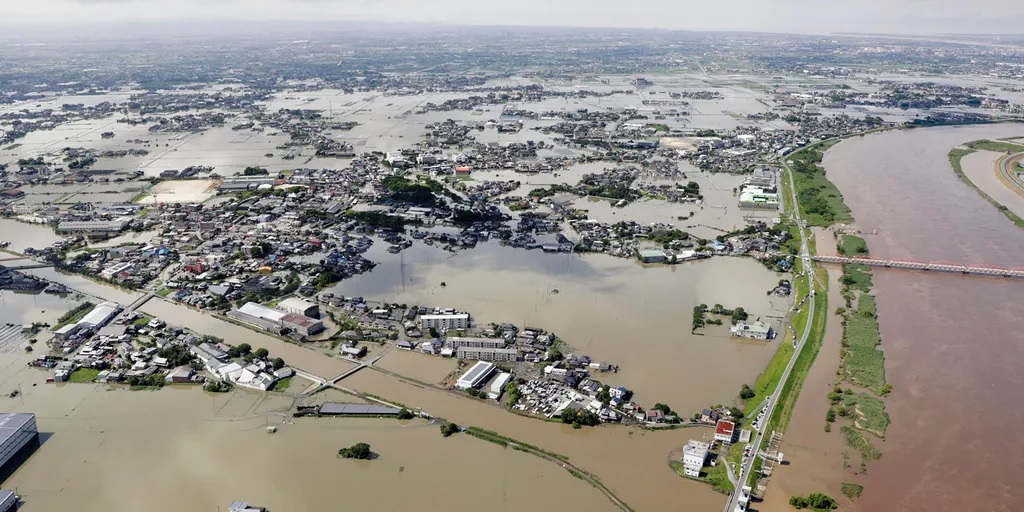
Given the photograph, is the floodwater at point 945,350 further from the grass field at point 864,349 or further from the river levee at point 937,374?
the grass field at point 864,349

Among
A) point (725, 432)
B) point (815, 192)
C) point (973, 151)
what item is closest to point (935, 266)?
point (815, 192)

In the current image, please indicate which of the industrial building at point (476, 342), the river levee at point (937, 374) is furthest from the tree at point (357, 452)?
the river levee at point (937, 374)

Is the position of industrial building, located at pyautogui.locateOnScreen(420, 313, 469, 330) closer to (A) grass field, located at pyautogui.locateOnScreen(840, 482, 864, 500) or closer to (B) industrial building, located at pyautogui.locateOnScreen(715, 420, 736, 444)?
(B) industrial building, located at pyautogui.locateOnScreen(715, 420, 736, 444)

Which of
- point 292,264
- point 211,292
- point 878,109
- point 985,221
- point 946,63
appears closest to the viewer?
point 211,292

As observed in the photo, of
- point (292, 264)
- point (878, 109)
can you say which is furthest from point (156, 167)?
point (878, 109)

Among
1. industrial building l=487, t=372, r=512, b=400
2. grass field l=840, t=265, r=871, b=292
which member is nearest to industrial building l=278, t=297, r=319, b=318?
industrial building l=487, t=372, r=512, b=400

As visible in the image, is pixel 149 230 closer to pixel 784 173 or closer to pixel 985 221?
pixel 784 173
